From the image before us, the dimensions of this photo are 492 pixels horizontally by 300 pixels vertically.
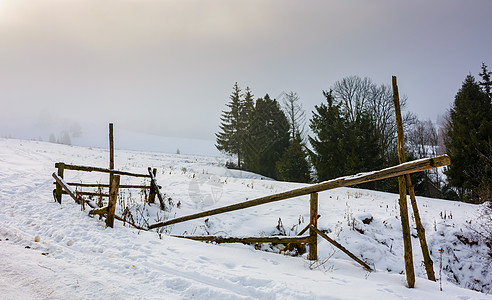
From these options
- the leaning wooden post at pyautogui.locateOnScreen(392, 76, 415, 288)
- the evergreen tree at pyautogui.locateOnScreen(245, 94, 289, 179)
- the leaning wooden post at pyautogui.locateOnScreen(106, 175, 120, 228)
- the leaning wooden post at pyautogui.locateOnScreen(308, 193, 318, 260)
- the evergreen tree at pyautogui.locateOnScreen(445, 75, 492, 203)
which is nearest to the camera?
the leaning wooden post at pyautogui.locateOnScreen(392, 76, 415, 288)

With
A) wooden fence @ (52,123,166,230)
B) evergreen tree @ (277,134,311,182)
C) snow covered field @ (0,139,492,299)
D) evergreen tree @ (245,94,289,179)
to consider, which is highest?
evergreen tree @ (245,94,289,179)

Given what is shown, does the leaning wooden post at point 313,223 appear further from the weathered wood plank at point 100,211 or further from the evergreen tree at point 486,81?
the evergreen tree at point 486,81

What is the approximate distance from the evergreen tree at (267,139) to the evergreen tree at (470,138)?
14.8 m

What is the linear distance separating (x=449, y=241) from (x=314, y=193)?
21.3ft

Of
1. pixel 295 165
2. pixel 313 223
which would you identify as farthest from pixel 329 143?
pixel 313 223

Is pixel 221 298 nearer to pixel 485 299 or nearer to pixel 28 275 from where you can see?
pixel 28 275

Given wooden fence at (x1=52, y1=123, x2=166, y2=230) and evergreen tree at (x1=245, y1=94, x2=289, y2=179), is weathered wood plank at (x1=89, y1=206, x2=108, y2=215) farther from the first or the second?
evergreen tree at (x1=245, y1=94, x2=289, y2=179)

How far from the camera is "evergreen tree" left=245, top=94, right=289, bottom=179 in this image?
90.0 feet

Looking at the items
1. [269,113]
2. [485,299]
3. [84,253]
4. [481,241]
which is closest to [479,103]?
[481,241]

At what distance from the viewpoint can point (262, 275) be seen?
2.95m

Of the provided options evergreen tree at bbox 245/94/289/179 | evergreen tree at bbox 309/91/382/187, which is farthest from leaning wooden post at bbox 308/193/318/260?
evergreen tree at bbox 245/94/289/179

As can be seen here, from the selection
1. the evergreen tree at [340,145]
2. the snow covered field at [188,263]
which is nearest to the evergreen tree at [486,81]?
the evergreen tree at [340,145]

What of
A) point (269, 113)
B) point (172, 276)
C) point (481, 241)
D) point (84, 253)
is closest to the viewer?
point (172, 276)

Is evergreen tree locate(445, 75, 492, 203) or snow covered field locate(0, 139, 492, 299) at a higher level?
evergreen tree locate(445, 75, 492, 203)
